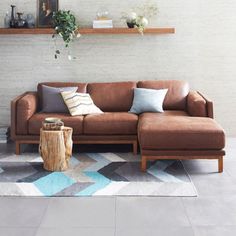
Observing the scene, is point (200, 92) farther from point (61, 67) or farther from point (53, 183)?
point (53, 183)

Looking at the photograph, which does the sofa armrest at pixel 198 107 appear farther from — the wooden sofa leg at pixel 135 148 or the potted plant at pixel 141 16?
the potted plant at pixel 141 16

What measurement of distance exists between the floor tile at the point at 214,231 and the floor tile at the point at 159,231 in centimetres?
5

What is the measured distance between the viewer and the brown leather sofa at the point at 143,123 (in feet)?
13.2

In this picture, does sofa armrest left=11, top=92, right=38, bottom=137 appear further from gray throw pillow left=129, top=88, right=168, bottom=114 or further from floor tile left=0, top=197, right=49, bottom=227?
floor tile left=0, top=197, right=49, bottom=227

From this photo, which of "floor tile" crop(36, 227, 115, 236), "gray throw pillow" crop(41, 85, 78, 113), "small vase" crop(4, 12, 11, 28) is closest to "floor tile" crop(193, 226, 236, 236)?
"floor tile" crop(36, 227, 115, 236)

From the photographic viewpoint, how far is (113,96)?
531 centimetres

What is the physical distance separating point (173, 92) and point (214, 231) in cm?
272

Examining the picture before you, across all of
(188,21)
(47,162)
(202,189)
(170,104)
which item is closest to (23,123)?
(47,162)

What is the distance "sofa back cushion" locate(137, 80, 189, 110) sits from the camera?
526 cm

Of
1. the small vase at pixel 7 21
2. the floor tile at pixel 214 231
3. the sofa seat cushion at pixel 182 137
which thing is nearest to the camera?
the floor tile at pixel 214 231

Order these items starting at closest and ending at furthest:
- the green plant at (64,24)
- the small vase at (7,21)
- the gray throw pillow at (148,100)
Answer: the gray throw pillow at (148,100), the green plant at (64,24), the small vase at (7,21)

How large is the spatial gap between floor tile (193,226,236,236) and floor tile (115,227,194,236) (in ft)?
0.16

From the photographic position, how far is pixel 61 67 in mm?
5641

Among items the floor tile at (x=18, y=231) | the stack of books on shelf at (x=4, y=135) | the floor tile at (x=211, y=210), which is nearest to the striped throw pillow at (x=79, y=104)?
the stack of books on shelf at (x=4, y=135)
